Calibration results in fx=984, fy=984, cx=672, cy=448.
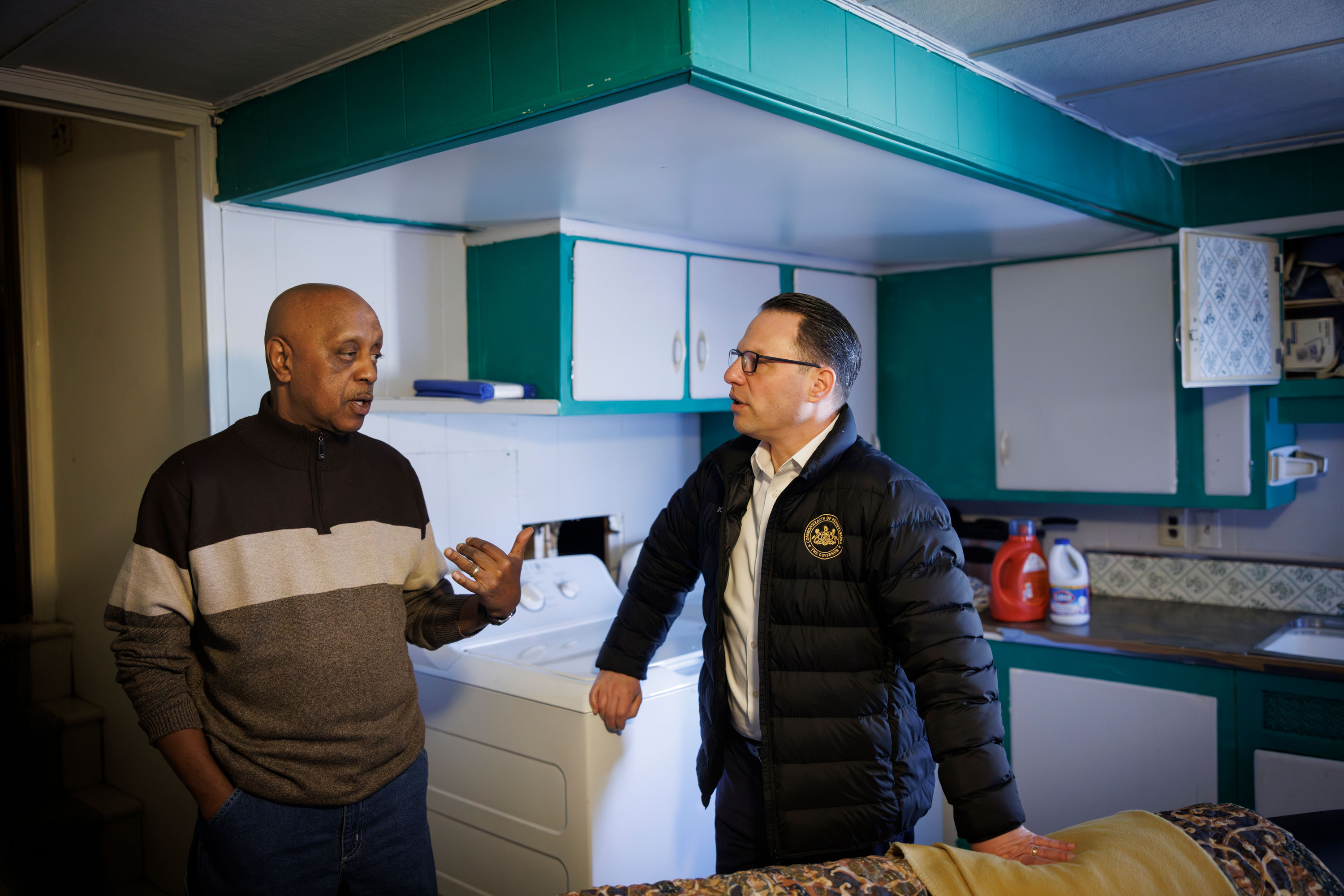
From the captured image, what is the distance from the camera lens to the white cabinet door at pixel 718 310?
2760mm

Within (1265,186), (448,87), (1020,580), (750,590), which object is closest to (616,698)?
(750,590)

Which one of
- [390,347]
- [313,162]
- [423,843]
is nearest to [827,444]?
[423,843]

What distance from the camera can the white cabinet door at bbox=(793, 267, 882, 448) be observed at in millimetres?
3152

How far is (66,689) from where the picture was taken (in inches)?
113

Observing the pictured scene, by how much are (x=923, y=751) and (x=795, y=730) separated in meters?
0.24

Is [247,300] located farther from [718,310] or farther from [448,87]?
[718,310]

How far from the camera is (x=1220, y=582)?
2.97 m

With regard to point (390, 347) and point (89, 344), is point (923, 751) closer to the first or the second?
point (390, 347)

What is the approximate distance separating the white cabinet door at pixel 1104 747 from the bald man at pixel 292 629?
67.7 inches

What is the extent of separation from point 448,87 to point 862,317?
6.38 feet

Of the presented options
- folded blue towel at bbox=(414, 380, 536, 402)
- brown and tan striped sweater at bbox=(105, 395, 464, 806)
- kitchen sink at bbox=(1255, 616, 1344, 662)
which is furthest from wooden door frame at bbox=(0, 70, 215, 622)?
kitchen sink at bbox=(1255, 616, 1344, 662)

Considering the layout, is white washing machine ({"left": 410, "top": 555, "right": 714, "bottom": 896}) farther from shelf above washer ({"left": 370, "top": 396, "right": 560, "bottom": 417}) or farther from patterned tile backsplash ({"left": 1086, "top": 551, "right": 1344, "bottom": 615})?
patterned tile backsplash ({"left": 1086, "top": 551, "right": 1344, "bottom": 615})

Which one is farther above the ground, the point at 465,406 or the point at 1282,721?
the point at 465,406

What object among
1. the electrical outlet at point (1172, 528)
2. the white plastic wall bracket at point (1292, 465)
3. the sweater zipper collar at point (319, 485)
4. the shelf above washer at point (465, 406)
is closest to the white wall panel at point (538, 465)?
the shelf above washer at point (465, 406)
